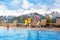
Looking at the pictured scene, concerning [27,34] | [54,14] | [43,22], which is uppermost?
[54,14]

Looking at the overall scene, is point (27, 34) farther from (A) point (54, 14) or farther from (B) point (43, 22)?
(A) point (54, 14)

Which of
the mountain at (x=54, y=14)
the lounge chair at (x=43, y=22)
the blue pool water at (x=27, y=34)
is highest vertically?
the mountain at (x=54, y=14)

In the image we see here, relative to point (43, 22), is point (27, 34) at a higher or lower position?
lower

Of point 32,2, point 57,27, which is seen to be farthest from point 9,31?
point 57,27

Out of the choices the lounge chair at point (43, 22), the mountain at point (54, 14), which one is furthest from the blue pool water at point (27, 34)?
the mountain at point (54, 14)

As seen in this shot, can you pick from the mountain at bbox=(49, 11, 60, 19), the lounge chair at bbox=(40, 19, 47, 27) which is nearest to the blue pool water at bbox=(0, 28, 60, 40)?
the lounge chair at bbox=(40, 19, 47, 27)

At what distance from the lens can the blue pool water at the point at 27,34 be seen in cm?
209

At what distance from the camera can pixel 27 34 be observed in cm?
216

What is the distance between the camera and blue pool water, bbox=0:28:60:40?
2.09 metres

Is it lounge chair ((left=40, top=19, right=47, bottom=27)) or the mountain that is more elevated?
the mountain

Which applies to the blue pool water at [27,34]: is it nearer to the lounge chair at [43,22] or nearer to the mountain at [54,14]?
the lounge chair at [43,22]

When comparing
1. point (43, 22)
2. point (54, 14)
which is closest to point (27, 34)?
point (43, 22)

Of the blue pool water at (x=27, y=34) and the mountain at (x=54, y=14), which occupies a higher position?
the mountain at (x=54, y=14)

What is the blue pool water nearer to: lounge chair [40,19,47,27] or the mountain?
lounge chair [40,19,47,27]
